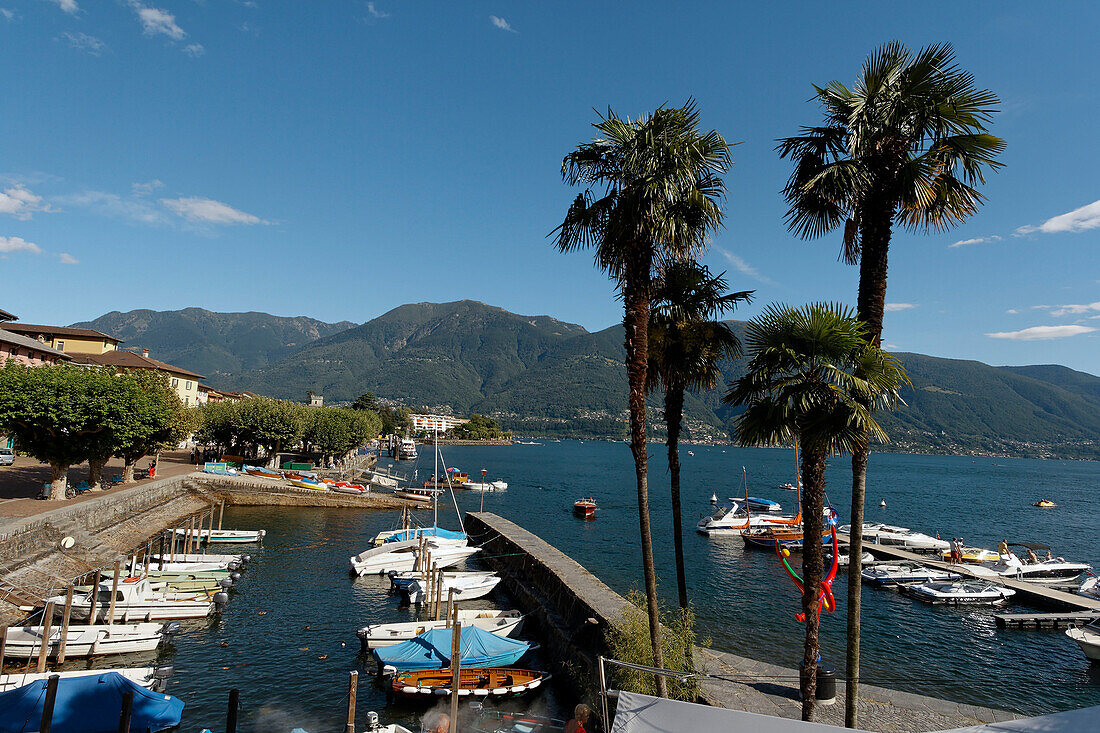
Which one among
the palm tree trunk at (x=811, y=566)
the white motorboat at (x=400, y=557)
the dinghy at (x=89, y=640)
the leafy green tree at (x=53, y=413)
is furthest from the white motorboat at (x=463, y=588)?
the leafy green tree at (x=53, y=413)

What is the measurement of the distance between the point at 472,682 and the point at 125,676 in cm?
945

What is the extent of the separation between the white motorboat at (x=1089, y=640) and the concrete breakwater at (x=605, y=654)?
13050 mm

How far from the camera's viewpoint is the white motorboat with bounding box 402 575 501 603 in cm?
2640

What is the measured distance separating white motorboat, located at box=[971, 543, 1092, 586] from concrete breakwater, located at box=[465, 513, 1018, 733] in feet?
93.3

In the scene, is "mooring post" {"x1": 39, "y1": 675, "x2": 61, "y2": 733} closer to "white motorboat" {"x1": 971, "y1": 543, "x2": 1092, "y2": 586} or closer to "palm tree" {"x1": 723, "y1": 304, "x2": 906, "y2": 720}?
"palm tree" {"x1": 723, "y1": 304, "x2": 906, "y2": 720}

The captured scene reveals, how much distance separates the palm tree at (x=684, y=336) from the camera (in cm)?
1203

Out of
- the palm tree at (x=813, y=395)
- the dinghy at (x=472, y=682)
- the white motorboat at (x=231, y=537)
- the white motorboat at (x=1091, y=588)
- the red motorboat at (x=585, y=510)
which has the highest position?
the palm tree at (x=813, y=395)

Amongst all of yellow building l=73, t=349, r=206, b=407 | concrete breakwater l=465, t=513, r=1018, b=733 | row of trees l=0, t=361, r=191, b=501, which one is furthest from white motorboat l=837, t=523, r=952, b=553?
yellow building l=73, t=349, r=206, b=407

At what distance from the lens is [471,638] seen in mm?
17797

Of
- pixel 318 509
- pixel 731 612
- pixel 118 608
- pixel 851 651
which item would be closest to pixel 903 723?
pixel 851 651

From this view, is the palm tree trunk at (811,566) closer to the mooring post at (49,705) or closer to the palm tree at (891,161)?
the palm tree at (891,161)

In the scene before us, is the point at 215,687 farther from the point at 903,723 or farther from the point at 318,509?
the point at 318,509

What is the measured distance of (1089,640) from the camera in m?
21.3

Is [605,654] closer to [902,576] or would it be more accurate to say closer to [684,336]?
[684,336]
